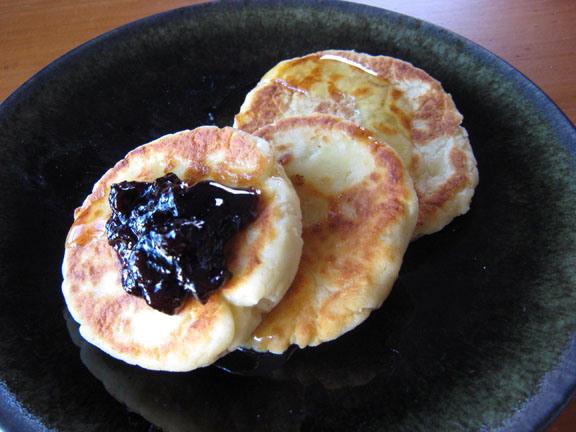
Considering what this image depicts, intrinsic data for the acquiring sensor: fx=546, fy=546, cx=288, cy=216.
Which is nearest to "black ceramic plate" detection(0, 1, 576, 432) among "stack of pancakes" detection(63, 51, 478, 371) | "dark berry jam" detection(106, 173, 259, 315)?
"stack of pancakes" detection(63, 51, 478, 371)

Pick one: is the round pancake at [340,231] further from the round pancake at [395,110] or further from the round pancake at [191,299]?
the round pancake at [395,110]

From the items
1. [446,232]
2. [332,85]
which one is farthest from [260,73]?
[446,232]

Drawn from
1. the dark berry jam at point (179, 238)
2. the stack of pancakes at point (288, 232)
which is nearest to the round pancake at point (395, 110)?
the stack of pancakes at point (288, 232)

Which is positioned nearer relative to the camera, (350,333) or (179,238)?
(179,238)

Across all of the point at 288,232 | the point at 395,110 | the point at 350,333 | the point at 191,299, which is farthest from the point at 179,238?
the point at 395,110

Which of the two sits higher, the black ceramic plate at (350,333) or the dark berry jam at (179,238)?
the dark berry jam at (179,238)

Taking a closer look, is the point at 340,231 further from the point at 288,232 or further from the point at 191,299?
the point at 191,299
